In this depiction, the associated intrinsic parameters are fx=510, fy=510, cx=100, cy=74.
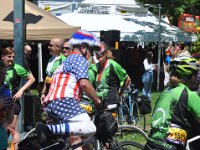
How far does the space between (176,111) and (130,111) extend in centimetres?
645

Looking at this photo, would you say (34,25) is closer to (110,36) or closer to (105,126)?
(110,36)

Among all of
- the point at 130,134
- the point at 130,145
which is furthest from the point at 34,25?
the point at 130,145

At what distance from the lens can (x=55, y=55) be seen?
8.87 meters

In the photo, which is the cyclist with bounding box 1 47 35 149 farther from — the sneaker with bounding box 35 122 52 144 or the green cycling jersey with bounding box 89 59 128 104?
the sneaker with bounding box 35 122 52 144

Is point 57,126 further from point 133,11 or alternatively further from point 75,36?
point 133,11

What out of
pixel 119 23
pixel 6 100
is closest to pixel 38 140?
pixel 6 100

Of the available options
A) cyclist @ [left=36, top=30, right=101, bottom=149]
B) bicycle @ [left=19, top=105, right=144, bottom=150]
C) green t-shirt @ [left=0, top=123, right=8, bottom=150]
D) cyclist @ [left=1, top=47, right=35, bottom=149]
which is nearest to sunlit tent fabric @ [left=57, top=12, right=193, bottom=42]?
cyclist @ [left=1, top=47, right=35, bottom=149]

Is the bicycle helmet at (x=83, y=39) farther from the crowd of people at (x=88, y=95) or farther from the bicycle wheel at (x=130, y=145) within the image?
the bicycle wheel at (x=130, y=145)

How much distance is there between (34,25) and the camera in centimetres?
1136

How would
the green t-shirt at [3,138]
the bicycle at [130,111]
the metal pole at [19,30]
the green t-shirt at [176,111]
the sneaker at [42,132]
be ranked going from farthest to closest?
1. the bicycle at [130,111]
2. the metal pole at [19,30]
3. the sneaker at [42,132]
4. the green t-shirt at [3,138]
5. the green t-shirt at [176,111]

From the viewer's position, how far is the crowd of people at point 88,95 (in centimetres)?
443

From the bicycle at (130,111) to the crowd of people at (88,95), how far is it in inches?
87.4

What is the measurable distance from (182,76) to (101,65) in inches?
156

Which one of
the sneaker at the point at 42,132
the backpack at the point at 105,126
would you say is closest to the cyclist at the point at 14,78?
the backpack at the point at 105,126
